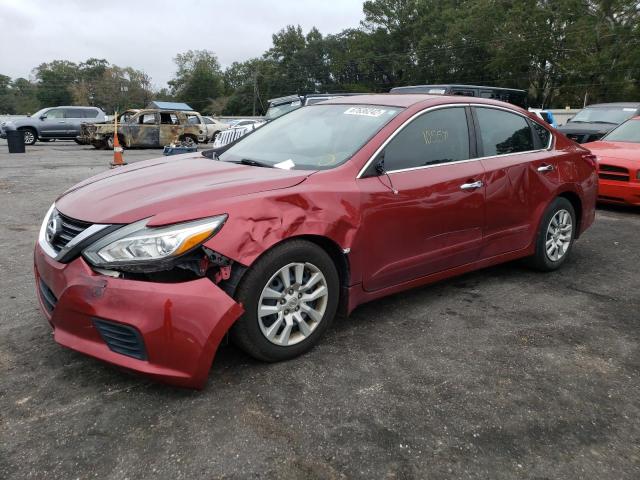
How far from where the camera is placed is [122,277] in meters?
2.56

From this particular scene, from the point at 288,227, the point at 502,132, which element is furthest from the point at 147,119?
the point at 288,227

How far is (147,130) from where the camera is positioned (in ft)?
65.4

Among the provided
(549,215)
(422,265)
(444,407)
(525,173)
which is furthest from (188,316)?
(549,215)

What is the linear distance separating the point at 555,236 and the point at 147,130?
17.9m

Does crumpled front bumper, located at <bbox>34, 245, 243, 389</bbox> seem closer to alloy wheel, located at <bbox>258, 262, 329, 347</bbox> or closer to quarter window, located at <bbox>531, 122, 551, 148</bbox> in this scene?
alloy wheel, located at <bbox>258, 262, 329, 347</bbox>

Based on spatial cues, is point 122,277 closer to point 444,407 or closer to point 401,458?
point 401,458

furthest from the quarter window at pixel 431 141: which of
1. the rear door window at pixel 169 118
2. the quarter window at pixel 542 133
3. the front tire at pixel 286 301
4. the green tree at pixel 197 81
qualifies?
the green tree at pixel 197 81

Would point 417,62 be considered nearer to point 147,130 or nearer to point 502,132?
point 147,130

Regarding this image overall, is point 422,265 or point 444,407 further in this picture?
point 422,265

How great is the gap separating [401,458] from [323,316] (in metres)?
1.05

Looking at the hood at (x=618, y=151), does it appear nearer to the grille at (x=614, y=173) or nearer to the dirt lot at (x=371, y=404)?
the grille at (x=614, y=173)

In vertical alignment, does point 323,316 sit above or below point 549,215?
below

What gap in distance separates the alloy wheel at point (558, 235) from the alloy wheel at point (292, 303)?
258 centimetres

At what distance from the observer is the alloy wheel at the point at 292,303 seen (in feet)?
9.46
